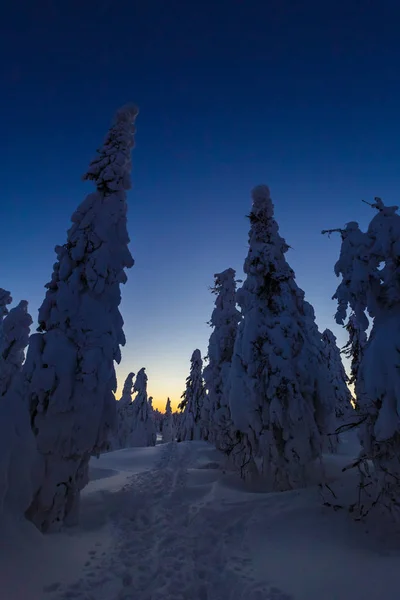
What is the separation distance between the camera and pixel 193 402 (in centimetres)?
3619

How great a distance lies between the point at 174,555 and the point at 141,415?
39.0 m

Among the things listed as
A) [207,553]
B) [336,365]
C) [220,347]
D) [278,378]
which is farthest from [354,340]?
[207,553]

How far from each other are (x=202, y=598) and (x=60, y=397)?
15.9 feet

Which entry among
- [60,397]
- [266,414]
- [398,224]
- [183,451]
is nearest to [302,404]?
[266,414]

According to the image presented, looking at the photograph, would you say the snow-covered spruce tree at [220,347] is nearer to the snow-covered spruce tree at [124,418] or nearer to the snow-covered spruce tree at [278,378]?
the snow-covered spruce tree at [278,378]

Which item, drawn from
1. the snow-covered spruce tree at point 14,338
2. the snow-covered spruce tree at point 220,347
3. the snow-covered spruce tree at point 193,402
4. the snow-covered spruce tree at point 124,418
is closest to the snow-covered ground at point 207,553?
the snow-covered spruce tree at point 220,347

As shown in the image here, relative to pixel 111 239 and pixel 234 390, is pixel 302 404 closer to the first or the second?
pixel 234 390

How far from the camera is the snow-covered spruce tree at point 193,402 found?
1423 inches

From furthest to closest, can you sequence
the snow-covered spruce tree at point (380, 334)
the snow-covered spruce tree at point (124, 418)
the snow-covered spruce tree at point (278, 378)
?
the snow-covered spruce tree at point (124, 418) → the snow-covered spruce tree at point (278, 378) → the snow-covered spruce tree at point (380, 334)

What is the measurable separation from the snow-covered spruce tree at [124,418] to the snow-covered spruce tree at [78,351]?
3642cm

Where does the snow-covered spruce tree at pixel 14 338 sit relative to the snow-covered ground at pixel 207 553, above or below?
above

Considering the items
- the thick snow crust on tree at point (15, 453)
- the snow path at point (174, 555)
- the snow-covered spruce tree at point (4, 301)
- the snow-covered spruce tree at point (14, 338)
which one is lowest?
the snow path at point (174, 555)

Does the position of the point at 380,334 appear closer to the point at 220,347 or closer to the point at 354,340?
the point at 220,347

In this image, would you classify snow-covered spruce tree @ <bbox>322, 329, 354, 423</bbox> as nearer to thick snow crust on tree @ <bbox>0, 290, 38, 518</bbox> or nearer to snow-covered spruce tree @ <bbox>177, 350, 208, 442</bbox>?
snow-covered spruce tree @ <bbox>177, 350, 208, 442</bbox>
